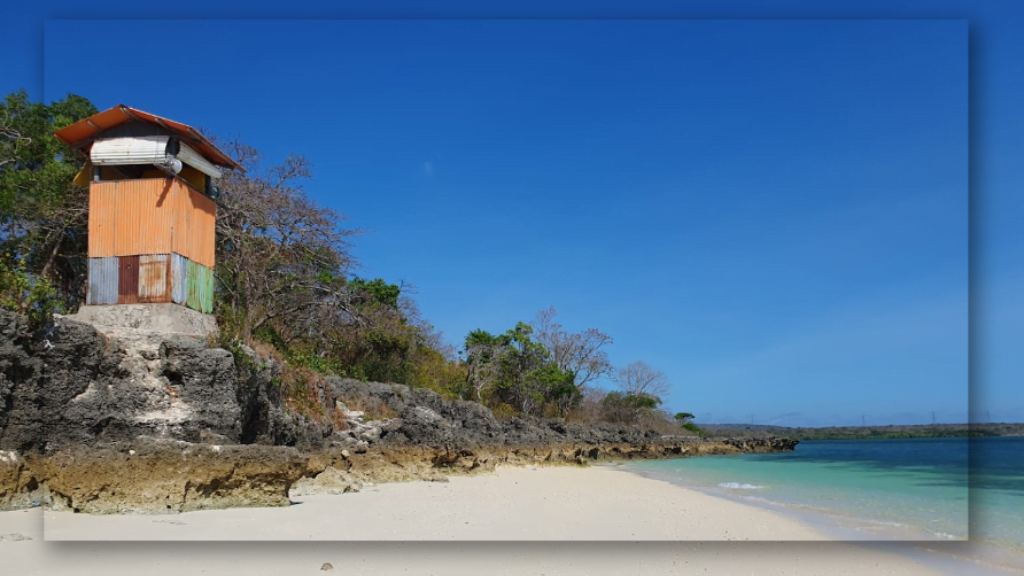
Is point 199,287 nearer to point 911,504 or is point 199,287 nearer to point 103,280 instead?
point 103,280

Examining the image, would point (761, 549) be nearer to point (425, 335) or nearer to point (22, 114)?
point (22, 114)

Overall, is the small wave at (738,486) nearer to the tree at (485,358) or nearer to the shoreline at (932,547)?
the shoreline at (932,547)

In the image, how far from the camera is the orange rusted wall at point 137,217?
9047 millimetres

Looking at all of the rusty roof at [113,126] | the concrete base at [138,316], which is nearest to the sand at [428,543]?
the concrete base at [138,316]

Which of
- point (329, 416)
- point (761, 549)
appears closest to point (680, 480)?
point (329, 416)

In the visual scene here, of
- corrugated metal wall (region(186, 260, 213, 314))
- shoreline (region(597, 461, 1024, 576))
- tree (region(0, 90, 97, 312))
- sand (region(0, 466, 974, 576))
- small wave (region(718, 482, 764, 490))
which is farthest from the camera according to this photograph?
small wave (region(718, 482, 764, 490))

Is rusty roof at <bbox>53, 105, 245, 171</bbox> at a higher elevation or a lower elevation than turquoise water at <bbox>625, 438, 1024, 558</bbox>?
→ higher

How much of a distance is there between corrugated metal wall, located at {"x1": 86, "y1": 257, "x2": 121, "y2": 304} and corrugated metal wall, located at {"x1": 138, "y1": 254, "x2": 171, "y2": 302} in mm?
378

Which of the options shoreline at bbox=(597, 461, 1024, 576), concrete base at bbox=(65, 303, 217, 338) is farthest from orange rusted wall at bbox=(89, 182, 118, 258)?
shoreline at bbox=(597, 461, 1024, 576)

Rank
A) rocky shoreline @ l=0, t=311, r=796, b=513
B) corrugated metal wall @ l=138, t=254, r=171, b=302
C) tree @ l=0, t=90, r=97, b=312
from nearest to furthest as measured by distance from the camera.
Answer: rocky shoreline @ l=0, t=311, r=796, b=513
corrugated metal wall @ l=138, t=254, r=171, b=302
tree @ l=0, t=90, r=97, b=312

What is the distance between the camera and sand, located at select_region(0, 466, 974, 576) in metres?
5.18

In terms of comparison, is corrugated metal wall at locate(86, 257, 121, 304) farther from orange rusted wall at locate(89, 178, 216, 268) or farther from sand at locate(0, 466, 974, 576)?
sand at locate(0, 466, 974, 576)

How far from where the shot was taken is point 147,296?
29.4 ft

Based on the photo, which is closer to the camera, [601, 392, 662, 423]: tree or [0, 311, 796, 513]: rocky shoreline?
[0, 311, 796, 513]: rocky shoreline
